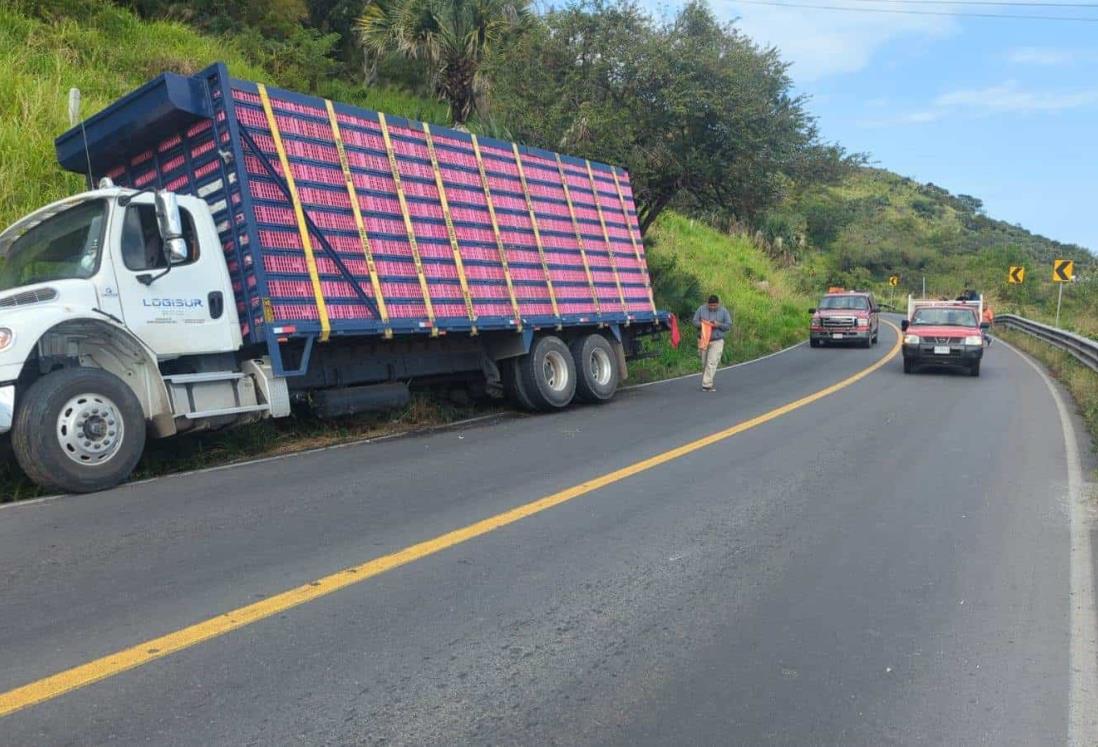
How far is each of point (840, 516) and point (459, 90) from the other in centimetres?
1769

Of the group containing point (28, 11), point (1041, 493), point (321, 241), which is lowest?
point (1041, 493)

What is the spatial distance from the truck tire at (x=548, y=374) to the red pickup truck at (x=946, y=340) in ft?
31.7

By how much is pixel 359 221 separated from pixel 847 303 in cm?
2215

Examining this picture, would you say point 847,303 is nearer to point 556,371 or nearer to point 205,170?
point 556,371

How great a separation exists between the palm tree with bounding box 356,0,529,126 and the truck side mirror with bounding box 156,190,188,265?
13.2 metres

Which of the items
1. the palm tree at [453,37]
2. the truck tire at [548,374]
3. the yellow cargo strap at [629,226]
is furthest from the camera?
the palm tree at [453,37]

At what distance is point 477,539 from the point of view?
5602 millimetres

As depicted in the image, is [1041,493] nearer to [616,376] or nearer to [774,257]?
[616,376]

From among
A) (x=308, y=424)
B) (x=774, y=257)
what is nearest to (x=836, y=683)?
(x=308, y=424)

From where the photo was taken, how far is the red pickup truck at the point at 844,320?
27234mm

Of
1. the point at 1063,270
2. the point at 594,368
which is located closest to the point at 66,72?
the point at 594,368

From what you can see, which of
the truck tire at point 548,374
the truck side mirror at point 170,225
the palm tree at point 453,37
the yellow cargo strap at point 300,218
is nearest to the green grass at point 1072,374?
the truck tire at point 548,374

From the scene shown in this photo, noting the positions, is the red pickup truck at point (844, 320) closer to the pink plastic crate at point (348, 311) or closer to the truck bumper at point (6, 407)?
the pink plastic crate at point (348, 311)

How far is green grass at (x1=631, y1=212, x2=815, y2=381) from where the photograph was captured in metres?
21.9
